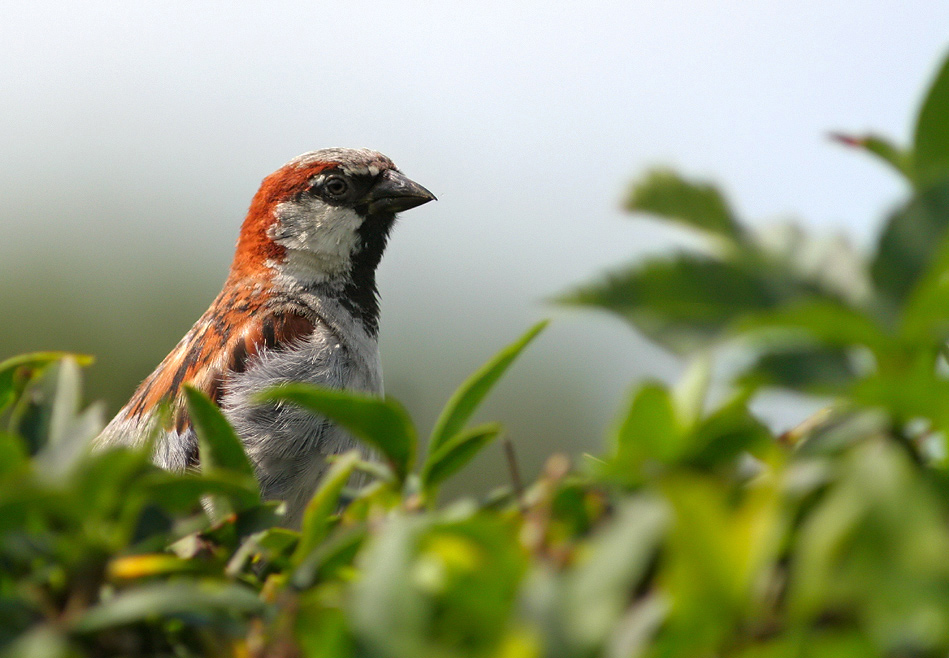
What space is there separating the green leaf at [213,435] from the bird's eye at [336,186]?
399cm

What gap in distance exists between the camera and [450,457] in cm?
90

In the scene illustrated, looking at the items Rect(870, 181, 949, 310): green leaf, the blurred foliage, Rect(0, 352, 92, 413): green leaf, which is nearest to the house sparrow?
Rect(0, 352, 92, 413): green leaf

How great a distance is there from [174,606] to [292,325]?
12.1 ft

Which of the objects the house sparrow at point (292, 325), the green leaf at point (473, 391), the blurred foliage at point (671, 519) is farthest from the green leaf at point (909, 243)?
the house sparrow at point (292, 325)

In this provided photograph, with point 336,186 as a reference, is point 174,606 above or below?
above

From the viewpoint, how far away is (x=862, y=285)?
66 cm

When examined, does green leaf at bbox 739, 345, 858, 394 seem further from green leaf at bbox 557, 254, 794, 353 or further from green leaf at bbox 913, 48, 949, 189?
green leaf at bbox 913, 48, 949, 189

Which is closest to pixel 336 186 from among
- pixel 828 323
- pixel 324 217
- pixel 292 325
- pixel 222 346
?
pixel 324 217

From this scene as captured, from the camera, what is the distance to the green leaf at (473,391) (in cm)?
89

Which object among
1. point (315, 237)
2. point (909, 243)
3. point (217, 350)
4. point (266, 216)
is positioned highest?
point (909, 243)

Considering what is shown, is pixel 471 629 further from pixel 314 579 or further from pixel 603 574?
pixel 314 579

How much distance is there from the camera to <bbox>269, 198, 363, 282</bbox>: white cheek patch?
471 centimetres

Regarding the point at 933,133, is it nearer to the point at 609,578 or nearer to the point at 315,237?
the point at 609,578

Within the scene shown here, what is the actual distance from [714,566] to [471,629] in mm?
175
